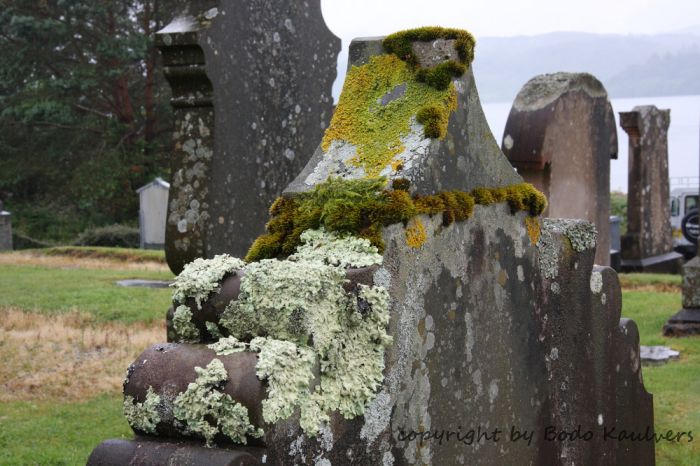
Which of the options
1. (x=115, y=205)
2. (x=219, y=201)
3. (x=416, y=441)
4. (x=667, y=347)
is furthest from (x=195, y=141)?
(x=115, y=205)

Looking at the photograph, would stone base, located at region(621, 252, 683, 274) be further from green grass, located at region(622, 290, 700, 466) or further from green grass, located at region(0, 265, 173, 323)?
green grass, located at region(0, 265, 173, 323)

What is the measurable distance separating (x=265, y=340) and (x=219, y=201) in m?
3.16

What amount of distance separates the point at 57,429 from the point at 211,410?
4.62 m

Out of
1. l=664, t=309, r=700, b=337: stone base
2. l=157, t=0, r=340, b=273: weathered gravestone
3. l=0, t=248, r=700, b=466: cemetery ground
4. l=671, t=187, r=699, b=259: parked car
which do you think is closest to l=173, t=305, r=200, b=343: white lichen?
l=157, t=0, r=340, b=273: weathered gravestone

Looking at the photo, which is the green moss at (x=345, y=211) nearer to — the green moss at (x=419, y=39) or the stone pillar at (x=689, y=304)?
the green moss at (x=419, y=39)

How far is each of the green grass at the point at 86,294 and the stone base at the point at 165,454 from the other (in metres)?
8.48

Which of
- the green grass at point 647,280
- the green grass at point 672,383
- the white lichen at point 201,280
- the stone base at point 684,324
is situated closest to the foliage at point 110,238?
the green grass at point 647,280

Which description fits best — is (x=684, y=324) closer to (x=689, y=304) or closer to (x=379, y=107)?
(x=689, y=304)

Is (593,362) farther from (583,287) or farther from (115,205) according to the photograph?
(115,205)

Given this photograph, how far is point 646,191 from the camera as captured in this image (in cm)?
1994

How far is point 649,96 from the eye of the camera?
169625mm

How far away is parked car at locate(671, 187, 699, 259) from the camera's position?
21234 millimetres

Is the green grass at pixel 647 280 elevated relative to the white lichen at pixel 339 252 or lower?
lower

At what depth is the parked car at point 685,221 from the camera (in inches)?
836
